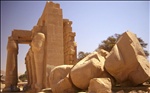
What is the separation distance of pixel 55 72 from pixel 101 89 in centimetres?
255

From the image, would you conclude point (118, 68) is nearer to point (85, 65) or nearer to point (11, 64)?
point (85, 65)

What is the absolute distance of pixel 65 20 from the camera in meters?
13.5

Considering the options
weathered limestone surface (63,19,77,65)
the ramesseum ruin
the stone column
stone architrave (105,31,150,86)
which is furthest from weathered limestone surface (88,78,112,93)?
the stone column

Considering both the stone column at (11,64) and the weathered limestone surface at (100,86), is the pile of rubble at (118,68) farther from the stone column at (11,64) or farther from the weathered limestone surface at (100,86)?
the stone column at (11,64)

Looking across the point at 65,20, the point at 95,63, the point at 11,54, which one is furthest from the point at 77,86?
the point at 11,54

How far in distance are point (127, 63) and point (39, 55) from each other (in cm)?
615

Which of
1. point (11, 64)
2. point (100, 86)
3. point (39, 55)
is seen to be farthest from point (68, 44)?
point (100, 86)

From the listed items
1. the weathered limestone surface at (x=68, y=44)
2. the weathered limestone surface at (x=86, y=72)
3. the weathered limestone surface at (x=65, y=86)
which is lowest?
the weathered limestone surface at (x=65, y=86)

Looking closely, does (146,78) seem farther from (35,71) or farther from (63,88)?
(35,71)

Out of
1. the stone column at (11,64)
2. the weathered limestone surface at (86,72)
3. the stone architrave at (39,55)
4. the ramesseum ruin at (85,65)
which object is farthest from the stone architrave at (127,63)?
the stone column at (11,64)

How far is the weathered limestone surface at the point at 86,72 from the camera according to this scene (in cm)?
551

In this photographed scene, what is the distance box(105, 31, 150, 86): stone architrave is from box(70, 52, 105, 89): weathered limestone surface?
26cm

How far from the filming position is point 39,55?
34.7ft

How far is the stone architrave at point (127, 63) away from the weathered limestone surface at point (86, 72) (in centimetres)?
26
